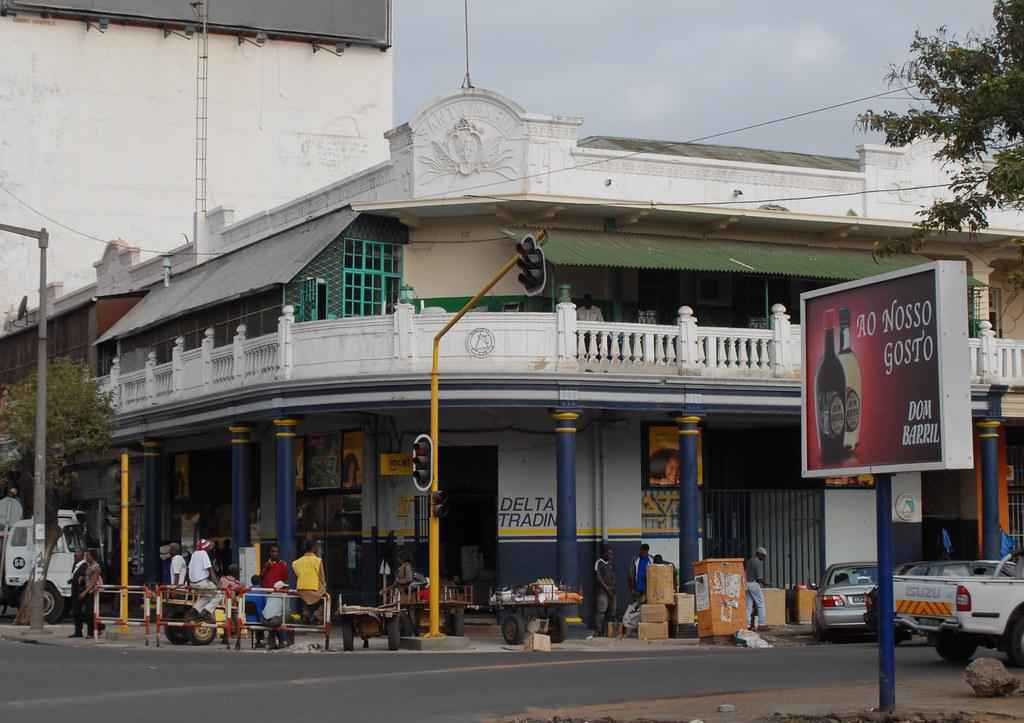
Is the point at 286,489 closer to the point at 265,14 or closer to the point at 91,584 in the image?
the point at 91,584

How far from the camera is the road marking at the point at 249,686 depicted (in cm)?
1758

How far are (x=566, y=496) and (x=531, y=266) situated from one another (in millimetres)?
6767

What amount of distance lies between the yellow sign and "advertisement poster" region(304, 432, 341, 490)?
185 centimetres

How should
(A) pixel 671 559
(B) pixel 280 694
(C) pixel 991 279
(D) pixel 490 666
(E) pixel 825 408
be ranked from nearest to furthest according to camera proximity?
(E) pixel 825 408 < (B) pixel 280 694 < (D) pixel 490 666 < (A) pixel 671 559 < (C) pixel 991 279

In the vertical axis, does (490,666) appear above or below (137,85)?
below

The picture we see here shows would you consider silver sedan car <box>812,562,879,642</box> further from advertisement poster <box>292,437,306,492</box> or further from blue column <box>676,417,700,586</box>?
advertisement poster <box>292,437,306,492</box>

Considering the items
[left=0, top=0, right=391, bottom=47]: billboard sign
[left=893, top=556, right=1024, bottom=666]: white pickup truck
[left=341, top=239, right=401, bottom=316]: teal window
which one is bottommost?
[left=893, top=556, right=1024, bottom=666]: white pickup truck

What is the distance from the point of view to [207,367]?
1320 inches

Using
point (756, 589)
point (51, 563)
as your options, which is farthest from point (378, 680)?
point (51, 563)

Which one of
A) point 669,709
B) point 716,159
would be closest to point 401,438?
point 716,159

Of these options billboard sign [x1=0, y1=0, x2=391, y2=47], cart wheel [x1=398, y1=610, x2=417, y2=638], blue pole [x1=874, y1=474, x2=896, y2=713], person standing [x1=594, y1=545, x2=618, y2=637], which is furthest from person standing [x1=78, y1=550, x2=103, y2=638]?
billboard sign [x1=0, y1=0, x2=391, y2=47]

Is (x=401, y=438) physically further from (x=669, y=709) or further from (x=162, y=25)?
(x=162, y=25)

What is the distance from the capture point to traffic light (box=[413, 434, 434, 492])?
26.0 meters

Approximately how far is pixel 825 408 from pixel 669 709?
334 cm
